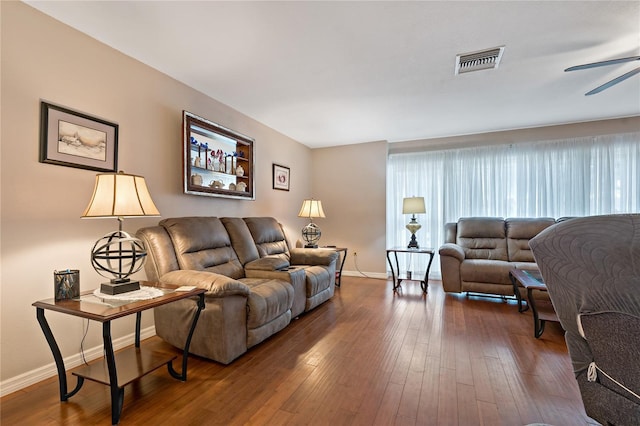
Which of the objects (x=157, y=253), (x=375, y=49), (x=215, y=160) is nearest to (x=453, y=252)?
(x=375, y=49)

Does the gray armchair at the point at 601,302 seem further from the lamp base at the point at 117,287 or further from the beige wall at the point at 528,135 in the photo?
the beige wall at the point at 528,135

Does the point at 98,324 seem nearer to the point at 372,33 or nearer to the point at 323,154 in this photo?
the point at 372,33

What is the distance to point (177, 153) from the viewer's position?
2.91 m

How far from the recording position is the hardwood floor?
154cm

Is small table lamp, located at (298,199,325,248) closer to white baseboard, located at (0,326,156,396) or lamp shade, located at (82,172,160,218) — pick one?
white baseboard, located at (0,326,156,396)

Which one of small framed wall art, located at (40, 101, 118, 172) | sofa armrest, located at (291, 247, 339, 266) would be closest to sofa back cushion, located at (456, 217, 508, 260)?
sofa armrest, located at (291, 247, 339, 266)

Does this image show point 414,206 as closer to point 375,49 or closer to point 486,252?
point 486,252

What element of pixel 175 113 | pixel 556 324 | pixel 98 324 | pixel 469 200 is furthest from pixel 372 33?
pixel 469 200

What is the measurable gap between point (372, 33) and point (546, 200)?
12.7 ft

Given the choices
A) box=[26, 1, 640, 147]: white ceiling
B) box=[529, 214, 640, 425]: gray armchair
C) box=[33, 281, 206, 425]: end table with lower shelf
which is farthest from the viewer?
box=[26, 1, 640, 147]: white ceiling

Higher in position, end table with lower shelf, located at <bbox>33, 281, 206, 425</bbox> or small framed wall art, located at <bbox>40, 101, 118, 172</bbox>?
small framed wall art, located at <bbox>40, 101, 118, 172</bbox>

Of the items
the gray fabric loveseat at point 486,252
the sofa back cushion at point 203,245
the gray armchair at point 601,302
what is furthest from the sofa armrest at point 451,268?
the gray armchair at point 601,302

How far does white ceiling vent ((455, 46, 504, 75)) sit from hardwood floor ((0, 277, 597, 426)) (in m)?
2.38

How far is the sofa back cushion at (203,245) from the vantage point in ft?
8.22
